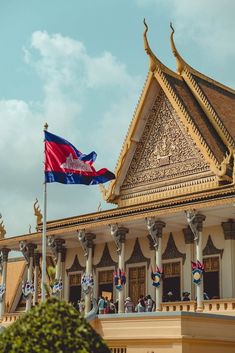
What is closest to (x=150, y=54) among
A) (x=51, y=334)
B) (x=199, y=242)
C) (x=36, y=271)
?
(x=199, y=242)

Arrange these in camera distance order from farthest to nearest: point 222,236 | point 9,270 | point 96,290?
point 9,270
point 96,290
point 222,236

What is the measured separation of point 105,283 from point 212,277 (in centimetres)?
568

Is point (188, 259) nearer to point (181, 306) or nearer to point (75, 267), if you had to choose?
point (181, 306)

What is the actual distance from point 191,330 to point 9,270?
88.1 ft

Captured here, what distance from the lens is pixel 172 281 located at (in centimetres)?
2600

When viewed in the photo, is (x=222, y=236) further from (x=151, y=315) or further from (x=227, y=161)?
(x=151, y=315)

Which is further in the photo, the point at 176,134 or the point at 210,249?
the point at 176,134

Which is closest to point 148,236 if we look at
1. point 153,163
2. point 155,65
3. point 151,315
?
point 153,163

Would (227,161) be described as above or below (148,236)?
above

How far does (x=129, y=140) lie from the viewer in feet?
94.9

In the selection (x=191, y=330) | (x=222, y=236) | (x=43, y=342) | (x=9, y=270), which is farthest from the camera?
(x=9, y=270)

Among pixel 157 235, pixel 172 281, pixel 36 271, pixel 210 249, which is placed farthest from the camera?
pixel 36 271

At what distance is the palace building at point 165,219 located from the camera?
76.4 ft

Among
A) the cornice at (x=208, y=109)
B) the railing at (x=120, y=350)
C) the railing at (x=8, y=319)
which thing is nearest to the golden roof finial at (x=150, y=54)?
the cornice at (x=208, y=109)
